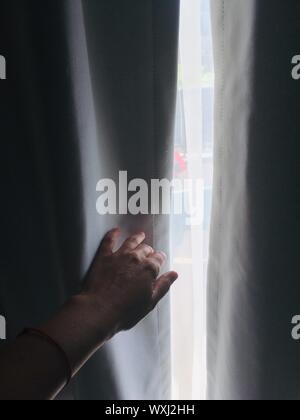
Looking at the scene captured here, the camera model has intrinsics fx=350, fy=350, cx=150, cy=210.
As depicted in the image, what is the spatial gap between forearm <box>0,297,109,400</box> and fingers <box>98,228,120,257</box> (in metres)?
→ 0.11

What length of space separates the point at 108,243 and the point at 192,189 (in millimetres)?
179

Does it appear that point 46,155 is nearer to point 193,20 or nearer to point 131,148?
point 131,148

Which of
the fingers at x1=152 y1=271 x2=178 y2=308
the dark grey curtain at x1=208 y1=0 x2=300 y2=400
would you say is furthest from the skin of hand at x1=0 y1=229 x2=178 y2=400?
Result: the dark grey curtain at x1=208 y1=0 x2=300 y2=400

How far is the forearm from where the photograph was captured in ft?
1.48

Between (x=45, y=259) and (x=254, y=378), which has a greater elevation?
(x=45, y=259)

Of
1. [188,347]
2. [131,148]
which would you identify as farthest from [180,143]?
[188,347]

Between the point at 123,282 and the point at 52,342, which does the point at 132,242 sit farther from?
the point at 52,342

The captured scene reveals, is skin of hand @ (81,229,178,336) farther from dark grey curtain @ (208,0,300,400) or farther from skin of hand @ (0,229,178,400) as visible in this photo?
dark grey curtain @ (208,0,300,400)

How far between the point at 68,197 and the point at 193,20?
35 centimetres

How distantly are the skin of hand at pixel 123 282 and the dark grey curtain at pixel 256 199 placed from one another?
13cm

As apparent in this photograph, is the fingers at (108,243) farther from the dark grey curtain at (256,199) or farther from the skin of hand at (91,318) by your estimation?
the dark grey curtain at (256,199)

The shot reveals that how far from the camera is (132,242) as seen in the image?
1.99 ft

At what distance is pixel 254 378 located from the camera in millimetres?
658

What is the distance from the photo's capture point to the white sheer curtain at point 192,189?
572 mm
